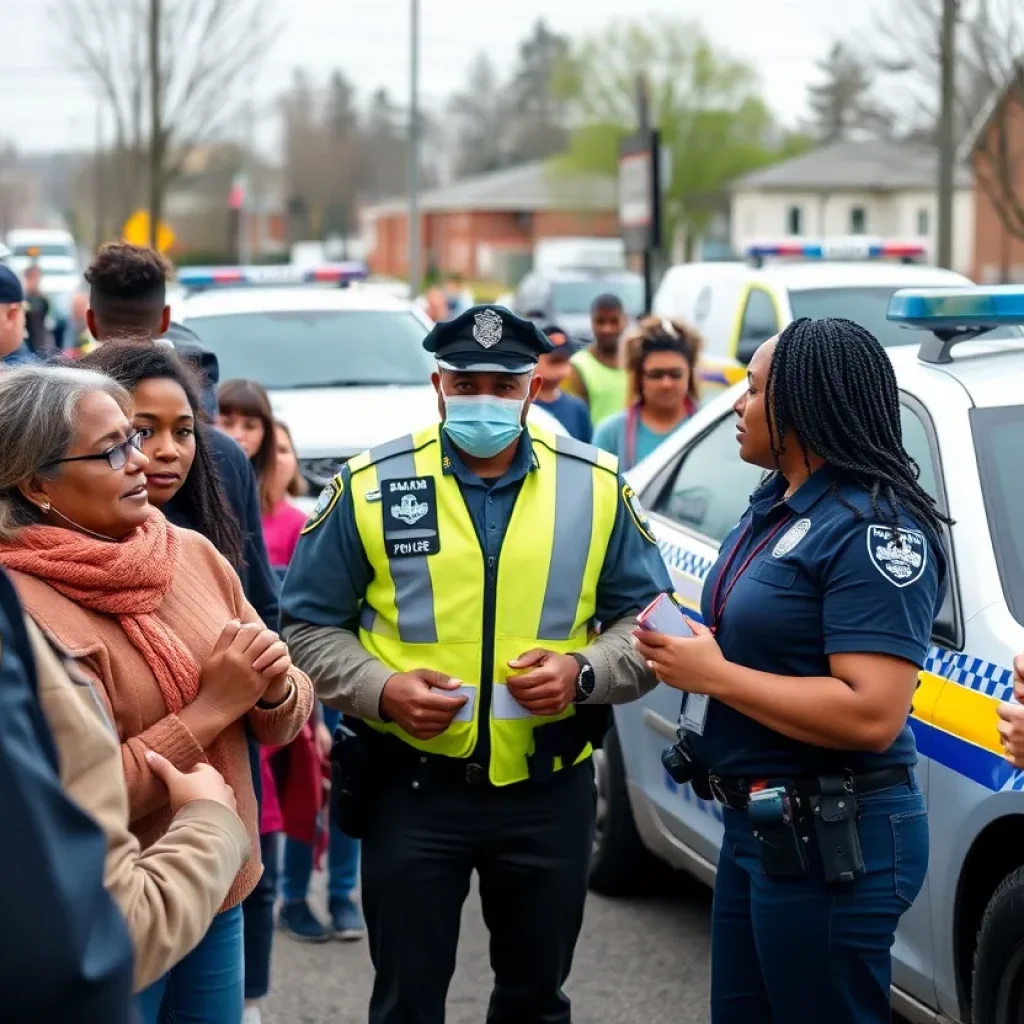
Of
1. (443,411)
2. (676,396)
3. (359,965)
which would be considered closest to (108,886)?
(443,411)

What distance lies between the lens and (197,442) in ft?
12.6

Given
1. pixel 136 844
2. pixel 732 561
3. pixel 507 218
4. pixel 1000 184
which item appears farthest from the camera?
pixel 507 218

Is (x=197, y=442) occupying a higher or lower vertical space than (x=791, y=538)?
higher

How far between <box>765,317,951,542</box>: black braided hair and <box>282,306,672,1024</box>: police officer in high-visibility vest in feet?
2.02

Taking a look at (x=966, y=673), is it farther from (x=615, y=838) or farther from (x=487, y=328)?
(x=615, y=838)

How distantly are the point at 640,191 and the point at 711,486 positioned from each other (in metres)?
10.7

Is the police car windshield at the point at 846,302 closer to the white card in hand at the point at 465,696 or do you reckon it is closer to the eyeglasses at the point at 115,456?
the white card in hand at the point at 465,696

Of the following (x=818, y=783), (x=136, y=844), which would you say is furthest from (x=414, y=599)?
(x=136, y=844)

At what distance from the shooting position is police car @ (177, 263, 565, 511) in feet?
27.2

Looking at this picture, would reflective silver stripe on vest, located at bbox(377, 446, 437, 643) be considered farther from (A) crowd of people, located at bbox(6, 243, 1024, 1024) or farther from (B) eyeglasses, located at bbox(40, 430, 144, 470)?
(B) eyeglasses, located at bbox(40, 430, 144, 470)

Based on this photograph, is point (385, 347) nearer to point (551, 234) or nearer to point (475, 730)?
point (475, 730)

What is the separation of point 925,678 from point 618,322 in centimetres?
593

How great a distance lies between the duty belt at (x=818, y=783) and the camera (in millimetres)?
3131

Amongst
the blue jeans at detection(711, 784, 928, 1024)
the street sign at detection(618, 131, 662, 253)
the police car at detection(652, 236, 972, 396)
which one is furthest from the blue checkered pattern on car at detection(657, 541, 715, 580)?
the street sign at detection(618, 131, 662, 253)
